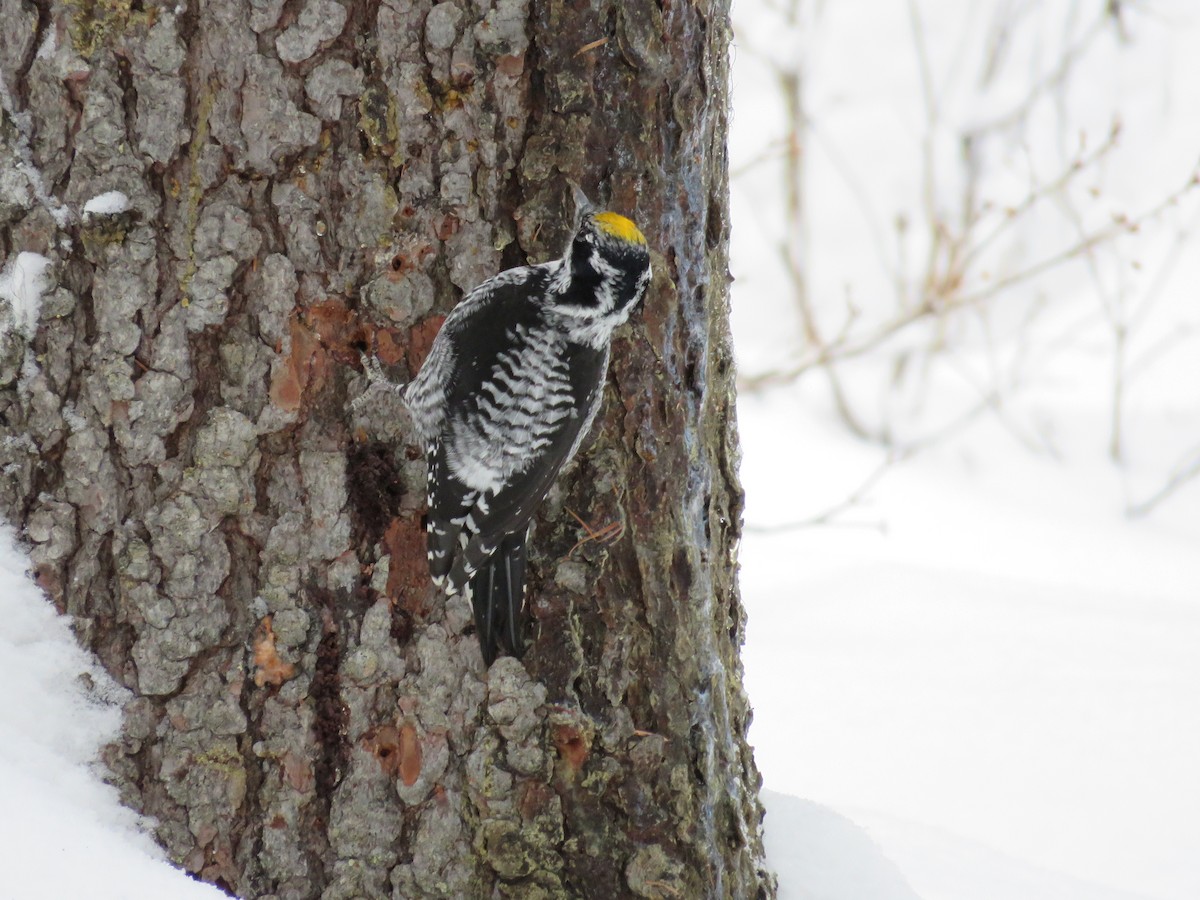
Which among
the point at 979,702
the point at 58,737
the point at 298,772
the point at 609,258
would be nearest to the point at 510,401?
the point at 609,258

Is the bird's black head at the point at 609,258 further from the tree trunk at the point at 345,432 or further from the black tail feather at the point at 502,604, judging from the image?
the black tail feather at the point at 502,604

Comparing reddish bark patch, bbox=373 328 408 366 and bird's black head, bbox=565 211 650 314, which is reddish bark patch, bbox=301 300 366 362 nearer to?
reddish bark patch, bbox=373 328 408 366

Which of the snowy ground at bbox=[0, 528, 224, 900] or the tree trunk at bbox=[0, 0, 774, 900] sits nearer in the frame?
the snowy ground at bbox=[0, 528, 224, 900]

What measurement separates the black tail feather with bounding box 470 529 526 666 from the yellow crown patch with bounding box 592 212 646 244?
0.56 metres

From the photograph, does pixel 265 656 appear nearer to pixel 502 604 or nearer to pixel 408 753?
pixel 408 753

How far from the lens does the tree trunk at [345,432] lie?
72.2 inches

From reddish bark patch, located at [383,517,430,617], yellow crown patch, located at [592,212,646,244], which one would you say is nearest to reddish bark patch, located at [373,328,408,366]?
reddish bark patch, located at [383,517,430,617]

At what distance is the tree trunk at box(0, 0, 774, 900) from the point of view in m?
1.83

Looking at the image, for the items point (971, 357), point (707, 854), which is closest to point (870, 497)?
point (971, 357)

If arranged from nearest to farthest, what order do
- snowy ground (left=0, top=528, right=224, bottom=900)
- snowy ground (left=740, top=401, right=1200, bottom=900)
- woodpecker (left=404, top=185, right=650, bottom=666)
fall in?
snowy ground (left=0, top=528, right=224, bottom=900), woodpecker (left=404, top=185, right=650, bottom=666), snowy ground (left=740, top=401, right=1200, bottom=900)

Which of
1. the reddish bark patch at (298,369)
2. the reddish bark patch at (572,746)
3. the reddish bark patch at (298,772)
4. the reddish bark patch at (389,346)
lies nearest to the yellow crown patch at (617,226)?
the reddish bark patch at (389,346)

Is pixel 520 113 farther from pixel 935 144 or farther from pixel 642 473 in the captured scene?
pixel 935 144

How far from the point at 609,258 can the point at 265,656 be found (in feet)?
2.95

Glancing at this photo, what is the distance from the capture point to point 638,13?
74.2 inches
